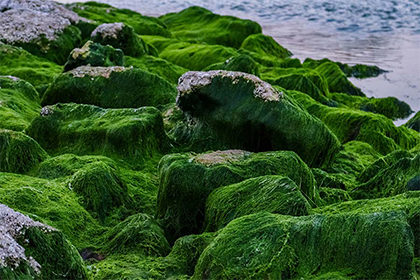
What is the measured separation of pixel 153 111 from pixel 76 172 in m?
1.82

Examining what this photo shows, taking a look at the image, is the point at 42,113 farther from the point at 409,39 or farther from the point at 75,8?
the point at 409,39

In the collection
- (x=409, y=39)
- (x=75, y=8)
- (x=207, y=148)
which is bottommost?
(x=409, y=39)

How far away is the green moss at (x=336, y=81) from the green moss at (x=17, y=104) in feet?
27.4

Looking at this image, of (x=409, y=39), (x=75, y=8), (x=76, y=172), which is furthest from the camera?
(x=409, y=39)

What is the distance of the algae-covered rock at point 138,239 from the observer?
5359mm

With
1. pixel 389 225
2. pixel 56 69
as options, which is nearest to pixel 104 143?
pixel 389 225

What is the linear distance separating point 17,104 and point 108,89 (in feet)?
4.67

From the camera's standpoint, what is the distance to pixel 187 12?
2542cm

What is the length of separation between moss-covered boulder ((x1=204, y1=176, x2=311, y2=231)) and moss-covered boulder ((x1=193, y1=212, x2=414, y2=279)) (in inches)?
26.1

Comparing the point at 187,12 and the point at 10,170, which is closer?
the point at 10,170

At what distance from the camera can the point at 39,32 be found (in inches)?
570

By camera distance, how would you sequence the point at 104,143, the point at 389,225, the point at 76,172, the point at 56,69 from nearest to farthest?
the point at 389,225 < the point at 76,172 < the point at 104,143 < the point at 56,69

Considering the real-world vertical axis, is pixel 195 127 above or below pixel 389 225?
below

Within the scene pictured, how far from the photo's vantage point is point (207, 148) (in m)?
8.13
